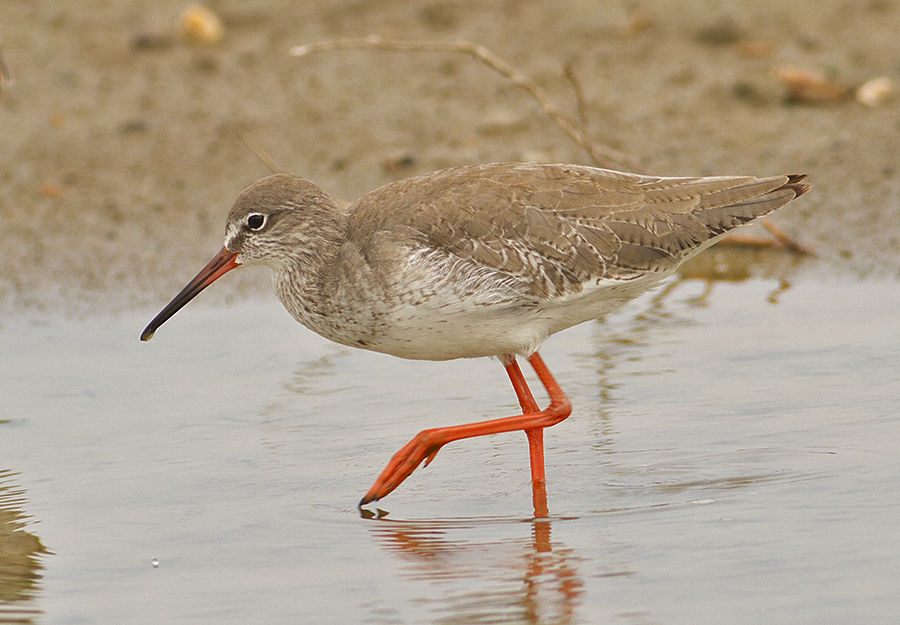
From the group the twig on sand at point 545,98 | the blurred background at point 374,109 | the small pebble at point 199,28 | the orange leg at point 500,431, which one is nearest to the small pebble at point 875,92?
the blurred background at point 374,109

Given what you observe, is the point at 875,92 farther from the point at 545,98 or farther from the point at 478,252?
the point at 478,252

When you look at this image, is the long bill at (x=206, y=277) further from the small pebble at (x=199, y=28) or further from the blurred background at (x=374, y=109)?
the small pebble at (x=199, y=28)

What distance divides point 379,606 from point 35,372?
161 inches

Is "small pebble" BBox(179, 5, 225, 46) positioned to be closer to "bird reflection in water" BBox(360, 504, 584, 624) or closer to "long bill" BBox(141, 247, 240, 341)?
"long bill" BBox(141, 247, 240, 341)

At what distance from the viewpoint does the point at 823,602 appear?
509cm

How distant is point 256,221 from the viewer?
682 centimetres

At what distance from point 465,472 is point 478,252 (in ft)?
4.12

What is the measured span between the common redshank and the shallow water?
0.49m

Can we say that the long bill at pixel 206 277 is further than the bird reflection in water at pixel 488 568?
Yes

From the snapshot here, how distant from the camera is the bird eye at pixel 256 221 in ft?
22.4

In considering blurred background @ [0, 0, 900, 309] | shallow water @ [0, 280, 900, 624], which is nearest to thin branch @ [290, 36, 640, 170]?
shallow water @ [0, 280, 900, 624]

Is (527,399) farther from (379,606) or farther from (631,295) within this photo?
(379,606)

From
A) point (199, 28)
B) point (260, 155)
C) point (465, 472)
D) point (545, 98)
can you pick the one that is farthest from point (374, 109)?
point (465, 472)

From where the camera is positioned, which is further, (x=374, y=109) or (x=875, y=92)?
(x=374, y=109)
